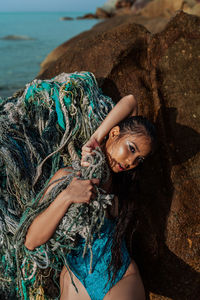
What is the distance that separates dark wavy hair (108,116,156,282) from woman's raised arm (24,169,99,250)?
46cm

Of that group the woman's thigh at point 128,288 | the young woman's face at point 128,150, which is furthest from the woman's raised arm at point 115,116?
the woman's thigh at point 128,288

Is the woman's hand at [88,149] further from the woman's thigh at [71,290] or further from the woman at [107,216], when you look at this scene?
the woman's thigh at [71,290]

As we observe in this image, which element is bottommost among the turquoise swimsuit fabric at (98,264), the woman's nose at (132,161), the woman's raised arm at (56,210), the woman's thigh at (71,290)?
the woman's thigh at (71,290)

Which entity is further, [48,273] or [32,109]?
[32,109]

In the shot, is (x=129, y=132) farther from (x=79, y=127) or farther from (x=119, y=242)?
(x=119, y=242)

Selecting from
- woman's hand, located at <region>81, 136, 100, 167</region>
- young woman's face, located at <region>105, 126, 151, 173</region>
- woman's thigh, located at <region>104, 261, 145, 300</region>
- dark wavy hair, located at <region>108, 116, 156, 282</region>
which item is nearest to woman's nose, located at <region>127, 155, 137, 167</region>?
young woman's face, located at <region>105, 126, 151, 173</region>

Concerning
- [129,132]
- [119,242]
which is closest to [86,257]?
[119,242]

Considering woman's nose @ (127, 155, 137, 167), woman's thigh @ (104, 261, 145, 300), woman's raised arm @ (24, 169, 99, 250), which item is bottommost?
woman's thigh @ (104, 261, 145, 300)

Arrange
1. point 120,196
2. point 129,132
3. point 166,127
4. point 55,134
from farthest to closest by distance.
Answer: point 166,127, point 55,134, point 120,196, point 129,132

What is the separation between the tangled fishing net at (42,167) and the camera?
2.07 m

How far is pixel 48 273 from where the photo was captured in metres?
2.52

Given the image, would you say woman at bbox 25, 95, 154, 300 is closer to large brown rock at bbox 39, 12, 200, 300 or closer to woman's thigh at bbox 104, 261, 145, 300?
woman's thigh at bbox 104, 261, 145, 300

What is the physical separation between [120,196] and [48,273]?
900 millimetres

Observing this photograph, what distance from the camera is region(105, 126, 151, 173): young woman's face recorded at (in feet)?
6.80
